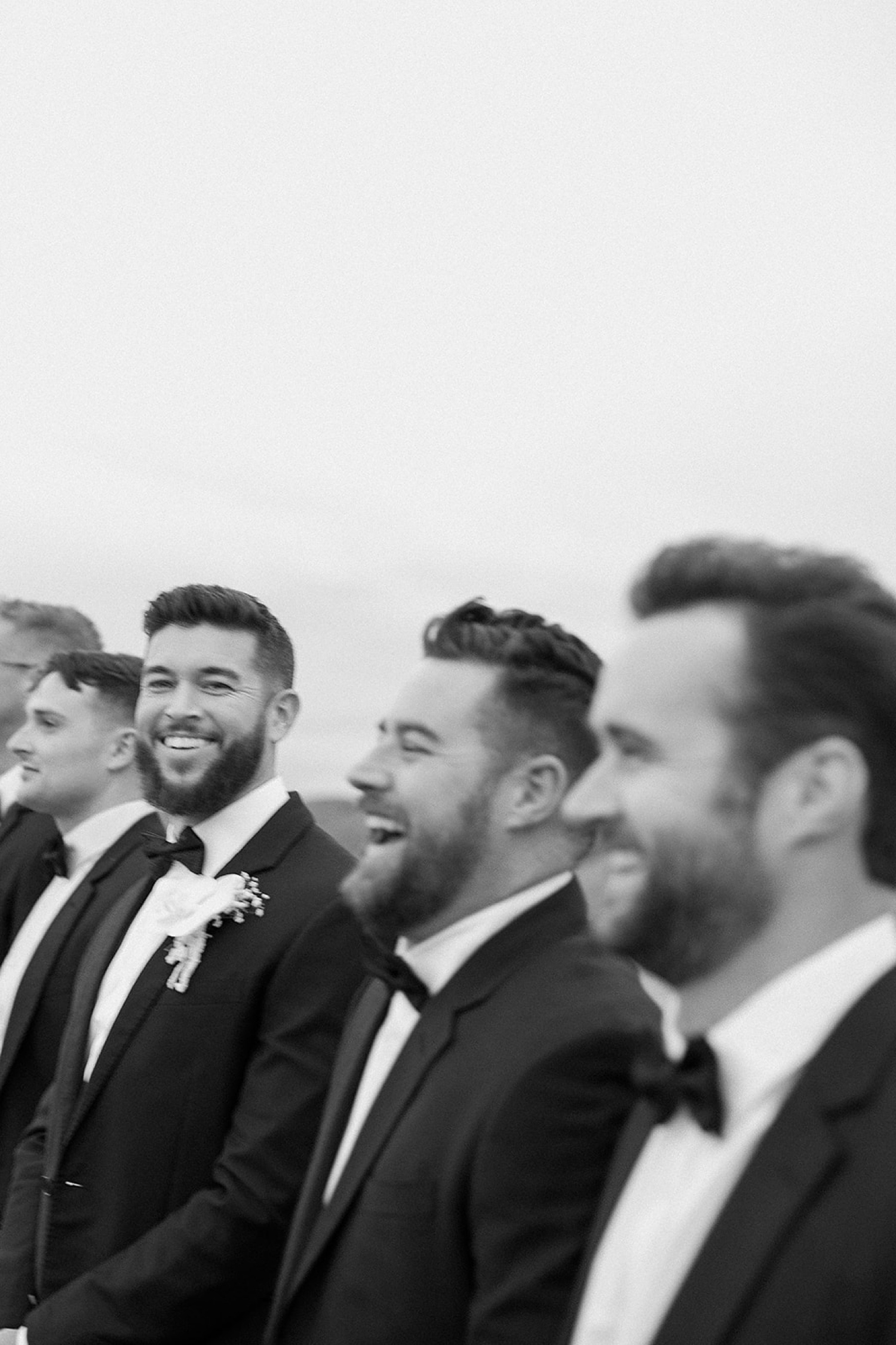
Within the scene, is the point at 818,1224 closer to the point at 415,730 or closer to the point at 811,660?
the point at 811,660

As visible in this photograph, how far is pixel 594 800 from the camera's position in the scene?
2525 millimetres

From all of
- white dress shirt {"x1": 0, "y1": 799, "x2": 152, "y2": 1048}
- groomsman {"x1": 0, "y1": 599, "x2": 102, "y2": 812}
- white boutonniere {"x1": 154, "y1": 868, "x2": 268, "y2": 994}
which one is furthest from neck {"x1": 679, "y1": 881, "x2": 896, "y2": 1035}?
groomsman {"x1": 0, "y1": 599, "x2": 102, "y2": 812}

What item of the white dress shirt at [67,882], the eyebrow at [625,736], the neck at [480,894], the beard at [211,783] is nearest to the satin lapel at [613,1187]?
the eyebrow at [625,736]

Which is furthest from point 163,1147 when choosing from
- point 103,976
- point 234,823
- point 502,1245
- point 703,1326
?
point 703,1326

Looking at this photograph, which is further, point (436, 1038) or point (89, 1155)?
point (89, 1155)

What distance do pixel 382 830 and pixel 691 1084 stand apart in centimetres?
141

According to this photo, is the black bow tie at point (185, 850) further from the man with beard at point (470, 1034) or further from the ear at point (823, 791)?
the ear at point (823, 791)

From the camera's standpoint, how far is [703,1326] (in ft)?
6.89

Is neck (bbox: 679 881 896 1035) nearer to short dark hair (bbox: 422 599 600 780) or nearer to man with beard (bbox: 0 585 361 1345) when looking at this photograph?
short dark hair (bbox: 422 599 600 780)

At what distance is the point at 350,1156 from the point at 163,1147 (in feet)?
3.76

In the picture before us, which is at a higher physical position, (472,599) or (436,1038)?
(472,599)

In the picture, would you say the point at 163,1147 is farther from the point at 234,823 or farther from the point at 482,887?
the point at 482,887

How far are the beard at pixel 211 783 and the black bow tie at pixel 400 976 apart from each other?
1435 millimetres

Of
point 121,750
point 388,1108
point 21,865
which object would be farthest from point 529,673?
point 21,865
